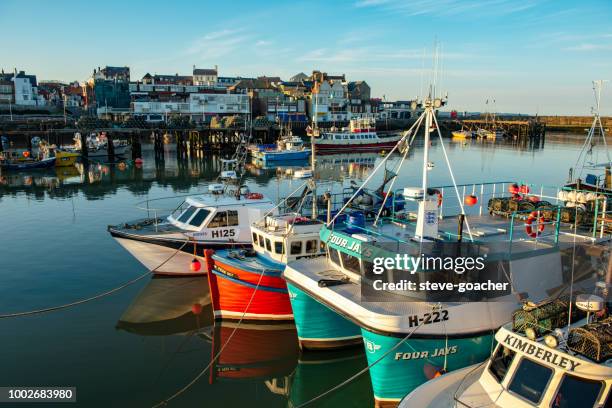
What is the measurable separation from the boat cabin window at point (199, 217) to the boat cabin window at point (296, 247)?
499 centimetres

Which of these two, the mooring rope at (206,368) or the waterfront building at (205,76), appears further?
the waterfront building at (205,76)

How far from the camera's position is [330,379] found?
12562mm

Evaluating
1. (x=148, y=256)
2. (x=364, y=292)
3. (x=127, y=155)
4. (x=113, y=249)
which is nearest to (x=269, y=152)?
(x=127, y=155)

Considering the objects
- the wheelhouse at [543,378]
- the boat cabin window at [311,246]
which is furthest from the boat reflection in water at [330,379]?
the wheelhouse at [543,378]

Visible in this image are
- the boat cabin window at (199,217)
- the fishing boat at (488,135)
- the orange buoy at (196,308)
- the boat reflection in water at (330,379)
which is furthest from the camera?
the fishing boat at (488,135)

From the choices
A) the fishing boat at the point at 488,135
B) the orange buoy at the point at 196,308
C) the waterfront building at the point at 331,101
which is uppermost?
the waterfront building at the point at 331,101

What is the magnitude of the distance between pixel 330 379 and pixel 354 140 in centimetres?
6131

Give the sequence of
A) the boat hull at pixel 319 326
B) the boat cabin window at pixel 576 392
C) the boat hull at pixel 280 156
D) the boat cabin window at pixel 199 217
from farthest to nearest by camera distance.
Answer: the boat hull at pixel 280 156 → the boat cabin window at pixel 199 217 → the boat hull at pixel 319 326 → the boat cabin window at pixel 576 392

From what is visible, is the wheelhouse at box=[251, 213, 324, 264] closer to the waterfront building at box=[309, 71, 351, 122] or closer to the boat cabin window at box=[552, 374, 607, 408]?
the boat cabin window at box=[552, 374, 607, 408]

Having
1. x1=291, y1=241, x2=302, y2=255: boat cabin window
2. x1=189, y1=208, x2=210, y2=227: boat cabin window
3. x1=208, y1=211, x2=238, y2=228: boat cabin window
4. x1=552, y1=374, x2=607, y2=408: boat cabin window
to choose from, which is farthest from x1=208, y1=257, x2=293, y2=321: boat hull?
x1=552, y1=374, x2=607, y2=408: boat cabin window

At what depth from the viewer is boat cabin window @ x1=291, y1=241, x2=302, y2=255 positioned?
49.4 feet

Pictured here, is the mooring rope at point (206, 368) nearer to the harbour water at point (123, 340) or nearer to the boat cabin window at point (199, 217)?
the harbour water at point (123, 340)

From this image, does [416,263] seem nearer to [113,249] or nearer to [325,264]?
[325,264]

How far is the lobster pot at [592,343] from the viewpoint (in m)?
7.33
